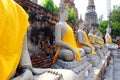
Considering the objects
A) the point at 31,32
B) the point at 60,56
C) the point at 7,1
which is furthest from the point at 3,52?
the point at 31,32

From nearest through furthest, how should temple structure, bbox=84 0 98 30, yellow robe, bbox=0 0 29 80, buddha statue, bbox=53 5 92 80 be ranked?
yellow robe, bbox=0 0 29 80 < buddha statue, bbox=53 5 92 80 < temple structure, bbox=84 0 98 30

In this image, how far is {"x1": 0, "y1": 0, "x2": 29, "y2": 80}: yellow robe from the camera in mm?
1971

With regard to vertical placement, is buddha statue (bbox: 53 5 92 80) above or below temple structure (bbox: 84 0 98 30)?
below

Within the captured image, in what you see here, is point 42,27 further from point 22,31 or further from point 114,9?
point 114,9

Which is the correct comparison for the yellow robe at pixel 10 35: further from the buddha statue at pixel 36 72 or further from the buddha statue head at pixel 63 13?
the buddha statue head at pixel 63 13

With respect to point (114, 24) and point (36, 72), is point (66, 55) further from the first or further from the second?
point (114, 24)

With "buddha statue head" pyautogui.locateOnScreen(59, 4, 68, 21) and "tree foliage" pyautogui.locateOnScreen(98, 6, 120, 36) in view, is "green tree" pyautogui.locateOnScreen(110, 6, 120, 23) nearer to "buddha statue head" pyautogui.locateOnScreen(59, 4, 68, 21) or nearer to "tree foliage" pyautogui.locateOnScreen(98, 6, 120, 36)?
"tree foliage" pyautogui.locateOnScreen(98, 6, 120, 36)

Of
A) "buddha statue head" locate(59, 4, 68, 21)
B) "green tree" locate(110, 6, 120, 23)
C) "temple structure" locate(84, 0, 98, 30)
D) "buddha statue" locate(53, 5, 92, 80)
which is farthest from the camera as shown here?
"green tree" locate(110, 6, 120, 23)

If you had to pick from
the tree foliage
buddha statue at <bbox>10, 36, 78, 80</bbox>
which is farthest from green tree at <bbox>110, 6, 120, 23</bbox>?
buddha statue at <bbox>10, 36, 78, 80</bbox>

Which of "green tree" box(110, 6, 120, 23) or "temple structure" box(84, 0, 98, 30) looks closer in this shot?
"temple structure" box(84, 0, 98, 30)

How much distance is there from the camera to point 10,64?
6.63 ft

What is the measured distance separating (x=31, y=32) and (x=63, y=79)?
2.29 meters

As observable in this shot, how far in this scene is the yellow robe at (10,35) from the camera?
6.47 feet

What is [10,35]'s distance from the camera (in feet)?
6.94
